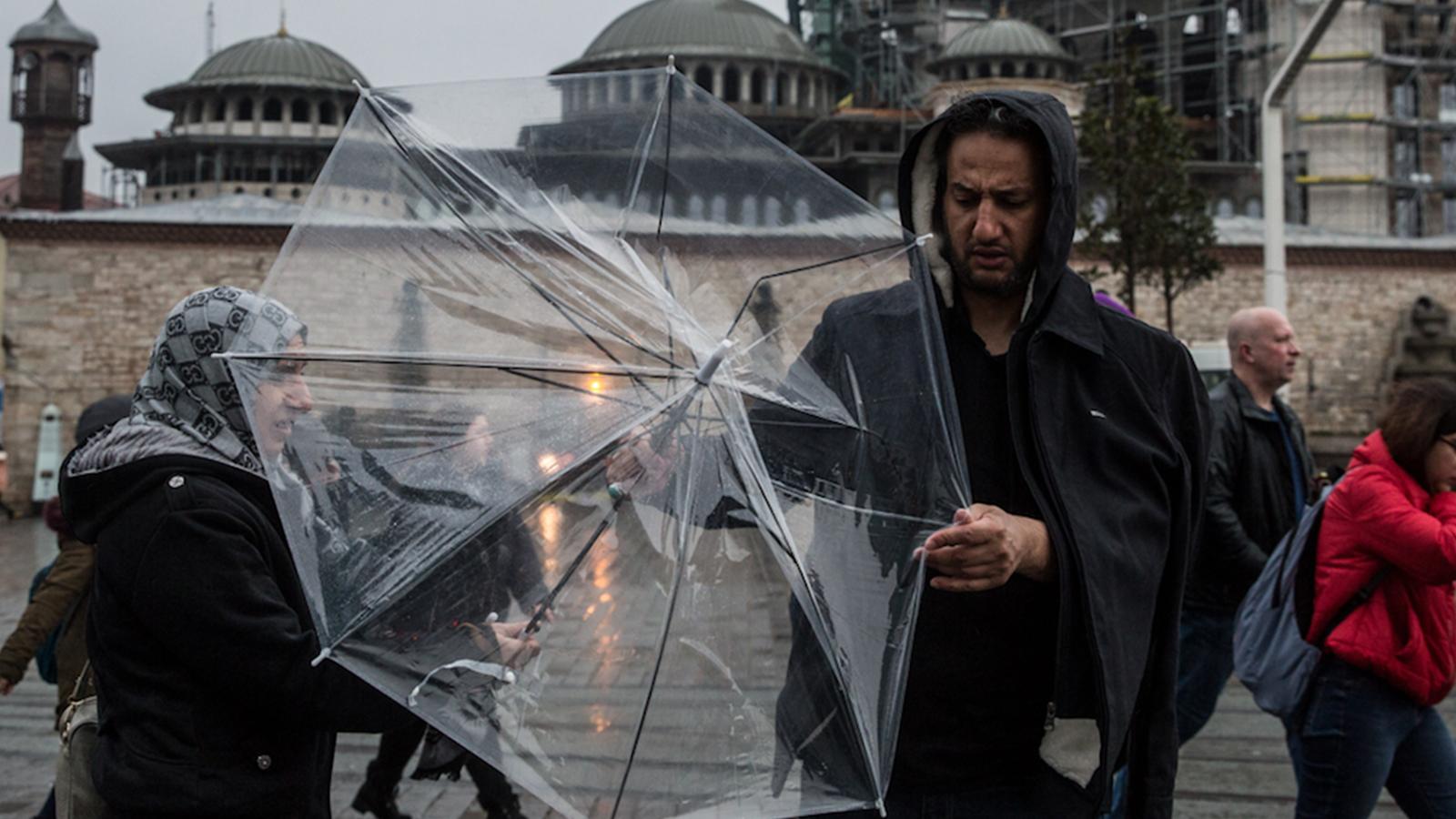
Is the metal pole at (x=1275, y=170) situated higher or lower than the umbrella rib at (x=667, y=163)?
higher

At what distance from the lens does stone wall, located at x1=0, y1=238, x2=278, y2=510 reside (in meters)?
34.4

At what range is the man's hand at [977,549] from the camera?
7.76ft

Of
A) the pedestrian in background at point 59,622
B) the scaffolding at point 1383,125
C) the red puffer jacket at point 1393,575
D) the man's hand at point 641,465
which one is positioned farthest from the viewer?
the scaffolding at point 1383,125

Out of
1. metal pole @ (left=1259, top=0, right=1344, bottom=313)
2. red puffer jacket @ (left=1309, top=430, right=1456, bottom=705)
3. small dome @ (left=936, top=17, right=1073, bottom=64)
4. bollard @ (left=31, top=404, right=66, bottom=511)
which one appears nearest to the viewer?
red puffer jacket @ (left=1309, top=430, right=1456, bottom=705)

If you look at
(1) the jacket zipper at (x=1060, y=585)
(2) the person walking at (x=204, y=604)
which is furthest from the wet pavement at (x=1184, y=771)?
(1) the jacket zipper at (x=1060, y=585)

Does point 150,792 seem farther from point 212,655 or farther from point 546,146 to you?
point 546,146

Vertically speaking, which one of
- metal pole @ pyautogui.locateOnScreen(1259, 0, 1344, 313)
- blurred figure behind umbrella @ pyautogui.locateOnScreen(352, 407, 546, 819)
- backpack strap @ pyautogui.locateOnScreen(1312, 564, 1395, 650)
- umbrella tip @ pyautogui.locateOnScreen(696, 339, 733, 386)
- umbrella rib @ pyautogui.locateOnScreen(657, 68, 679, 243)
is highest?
metal pole @ pyautogui.locateOnScreen(1259, 0, 1344, 313)

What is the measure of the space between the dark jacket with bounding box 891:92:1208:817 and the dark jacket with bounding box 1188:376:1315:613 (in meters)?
2.88

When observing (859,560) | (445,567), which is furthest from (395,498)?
(859,560)

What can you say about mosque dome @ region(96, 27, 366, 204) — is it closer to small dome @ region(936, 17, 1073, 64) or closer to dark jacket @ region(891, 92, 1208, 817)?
small dome @ region(936, 17, 1073, 64)

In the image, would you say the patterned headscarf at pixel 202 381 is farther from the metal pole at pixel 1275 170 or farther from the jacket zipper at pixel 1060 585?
the metal pole at pixel 1275 170

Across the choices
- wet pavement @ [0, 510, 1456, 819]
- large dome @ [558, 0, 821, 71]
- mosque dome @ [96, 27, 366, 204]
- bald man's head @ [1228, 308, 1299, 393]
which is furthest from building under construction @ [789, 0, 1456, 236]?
bald man's head @ [1228, 308, 1299, 393]

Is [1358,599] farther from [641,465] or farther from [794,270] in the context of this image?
[641,465]

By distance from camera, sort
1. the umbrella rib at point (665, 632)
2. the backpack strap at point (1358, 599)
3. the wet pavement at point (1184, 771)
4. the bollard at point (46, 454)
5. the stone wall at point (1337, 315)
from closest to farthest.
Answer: the umbrella rib at point (665, 632) < the backpack strap at point (1358, 599) < the wet pavement at point (1184, 771) < the bollard at point (46, 454) < the stone wall at point (1337, 315)
